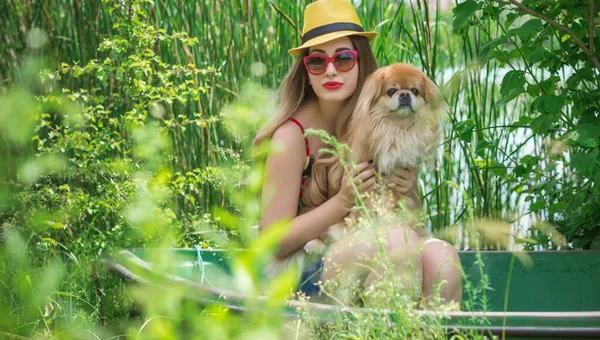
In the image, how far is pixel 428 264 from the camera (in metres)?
2.09

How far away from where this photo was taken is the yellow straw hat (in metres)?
2.39

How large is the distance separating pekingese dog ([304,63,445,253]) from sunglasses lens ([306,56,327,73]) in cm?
18

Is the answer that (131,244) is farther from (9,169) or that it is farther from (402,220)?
(402,220)

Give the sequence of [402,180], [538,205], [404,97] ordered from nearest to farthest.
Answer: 1. [404,97]
2. [402,180]
3. [538,205]

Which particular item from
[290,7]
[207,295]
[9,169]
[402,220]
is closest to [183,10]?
[290,7]

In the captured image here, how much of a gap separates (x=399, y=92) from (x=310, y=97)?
1.45ft

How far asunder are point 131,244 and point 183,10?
1241 mm

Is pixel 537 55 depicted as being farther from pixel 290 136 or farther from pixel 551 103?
pixel 290 136

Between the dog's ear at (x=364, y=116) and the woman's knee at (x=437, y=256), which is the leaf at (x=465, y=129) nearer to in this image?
the dog's ear at (x=364, y=116)

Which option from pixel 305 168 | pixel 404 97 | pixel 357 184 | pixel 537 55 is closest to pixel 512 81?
pixel 537 55

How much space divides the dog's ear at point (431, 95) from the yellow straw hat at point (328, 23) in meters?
0.28

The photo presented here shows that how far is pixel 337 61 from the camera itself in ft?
7.80

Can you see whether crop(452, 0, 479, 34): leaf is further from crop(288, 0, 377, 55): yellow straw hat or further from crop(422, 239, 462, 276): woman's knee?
crop(422, 239, 462, 276): woman's knee

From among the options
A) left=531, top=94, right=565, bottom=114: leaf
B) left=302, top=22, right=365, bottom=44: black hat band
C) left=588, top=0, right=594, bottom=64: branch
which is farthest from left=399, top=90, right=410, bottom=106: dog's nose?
left=588, top=0, right=594, bottom=64: branch
